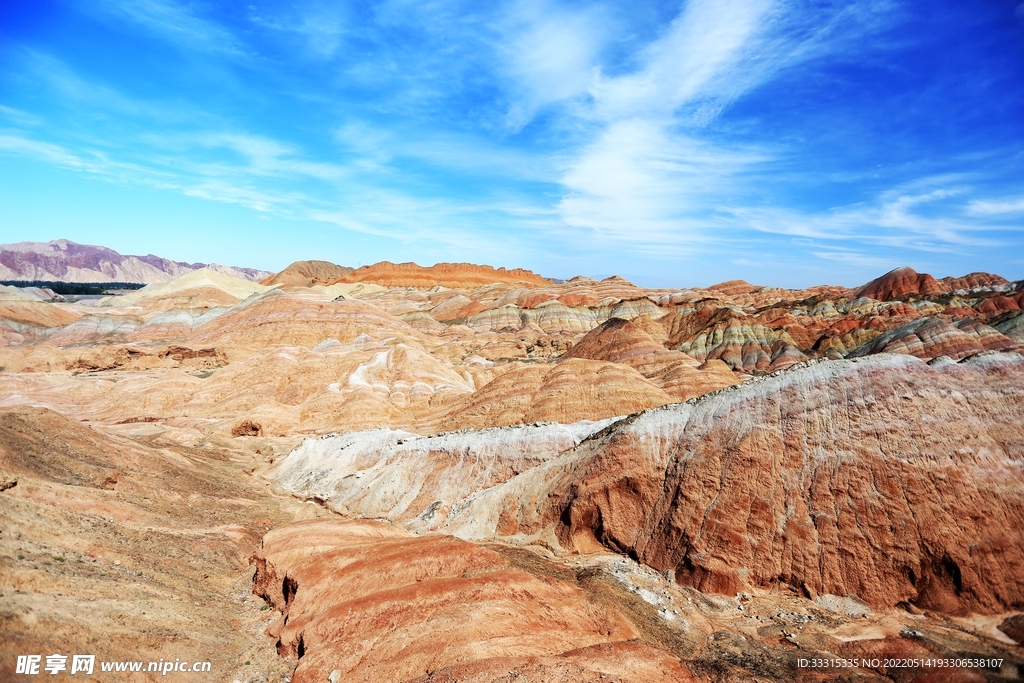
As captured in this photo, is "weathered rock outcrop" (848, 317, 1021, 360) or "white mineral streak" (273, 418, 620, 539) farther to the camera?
"weathered rock outcrop" (848, 317, 1021, 360)

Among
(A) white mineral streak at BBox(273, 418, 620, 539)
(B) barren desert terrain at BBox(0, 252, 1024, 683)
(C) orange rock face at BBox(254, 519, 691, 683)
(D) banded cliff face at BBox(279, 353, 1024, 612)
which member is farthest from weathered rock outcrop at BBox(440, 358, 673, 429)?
(C) orange rock face at BBox(254, 519, 691, 683)

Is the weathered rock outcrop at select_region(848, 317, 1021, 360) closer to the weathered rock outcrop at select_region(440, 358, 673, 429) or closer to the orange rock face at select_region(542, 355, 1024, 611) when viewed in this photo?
the weathered rock outcrop at select_region(440, 358, 673, 429)

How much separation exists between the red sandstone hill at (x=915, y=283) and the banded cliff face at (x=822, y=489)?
10782cm

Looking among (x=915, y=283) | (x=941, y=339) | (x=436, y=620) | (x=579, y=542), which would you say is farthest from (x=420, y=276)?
(x=436, y=620)

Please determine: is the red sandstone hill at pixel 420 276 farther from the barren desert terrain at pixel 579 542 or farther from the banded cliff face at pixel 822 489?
the banded cliff face at pixel 822 489

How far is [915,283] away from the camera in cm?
11438

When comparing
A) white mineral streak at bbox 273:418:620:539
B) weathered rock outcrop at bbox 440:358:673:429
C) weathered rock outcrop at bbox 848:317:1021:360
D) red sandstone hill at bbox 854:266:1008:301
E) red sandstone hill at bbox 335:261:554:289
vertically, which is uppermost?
red sandstone hill at bbox 854:266:1008:301

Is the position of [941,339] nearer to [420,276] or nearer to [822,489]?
[822,489]

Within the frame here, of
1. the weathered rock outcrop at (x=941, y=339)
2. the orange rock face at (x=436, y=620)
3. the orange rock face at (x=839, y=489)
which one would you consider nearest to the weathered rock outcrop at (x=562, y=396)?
the orange rock face at (x=839, y=489)

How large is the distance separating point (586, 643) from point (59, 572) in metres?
13.1

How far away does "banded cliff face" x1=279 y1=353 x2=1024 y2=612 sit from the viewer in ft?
48.6

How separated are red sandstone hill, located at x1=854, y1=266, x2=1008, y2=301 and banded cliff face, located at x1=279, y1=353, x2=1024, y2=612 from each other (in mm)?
107819

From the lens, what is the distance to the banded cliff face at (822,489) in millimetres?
14820

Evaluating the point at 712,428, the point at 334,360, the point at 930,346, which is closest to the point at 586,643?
the point at 712,428
